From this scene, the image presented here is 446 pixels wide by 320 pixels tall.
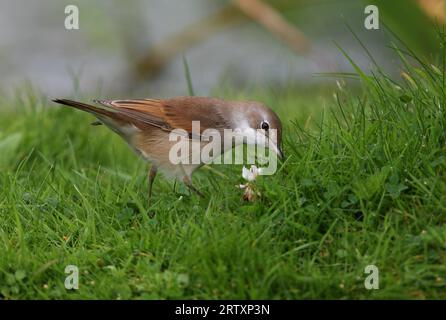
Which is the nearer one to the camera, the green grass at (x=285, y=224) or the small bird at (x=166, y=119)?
the green grass at (x=285, y=224)

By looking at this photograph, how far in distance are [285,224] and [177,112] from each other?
68.8 inches

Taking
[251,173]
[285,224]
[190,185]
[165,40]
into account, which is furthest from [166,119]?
[165,40]

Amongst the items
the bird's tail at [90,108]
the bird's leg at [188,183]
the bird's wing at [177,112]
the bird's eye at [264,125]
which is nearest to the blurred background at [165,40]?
the bird's wing at [177,112]

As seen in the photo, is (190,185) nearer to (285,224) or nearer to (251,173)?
(251,173)

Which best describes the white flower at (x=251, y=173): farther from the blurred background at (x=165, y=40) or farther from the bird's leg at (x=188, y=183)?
the blurred background at (x=165, y=40)

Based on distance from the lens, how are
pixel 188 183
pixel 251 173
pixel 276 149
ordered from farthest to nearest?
1. pixel 188 183
2. pixel 276 149
3. pixel 251 173

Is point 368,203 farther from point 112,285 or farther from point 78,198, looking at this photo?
point 78,198

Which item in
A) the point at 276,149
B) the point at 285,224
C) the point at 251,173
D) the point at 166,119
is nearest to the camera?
the point at 285,224

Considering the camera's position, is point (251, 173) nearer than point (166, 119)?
Yes

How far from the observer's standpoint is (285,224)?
5066 mm

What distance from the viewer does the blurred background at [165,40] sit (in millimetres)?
11352

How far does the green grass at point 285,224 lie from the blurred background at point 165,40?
15.7 feet

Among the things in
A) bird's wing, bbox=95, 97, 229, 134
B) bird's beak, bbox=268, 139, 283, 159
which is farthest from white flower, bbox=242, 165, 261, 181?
bird's wing, bbox=95, 97, 229, 134

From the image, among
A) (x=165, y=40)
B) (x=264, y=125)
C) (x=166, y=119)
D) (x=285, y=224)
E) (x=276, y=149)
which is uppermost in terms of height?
(x=165, y=40)
